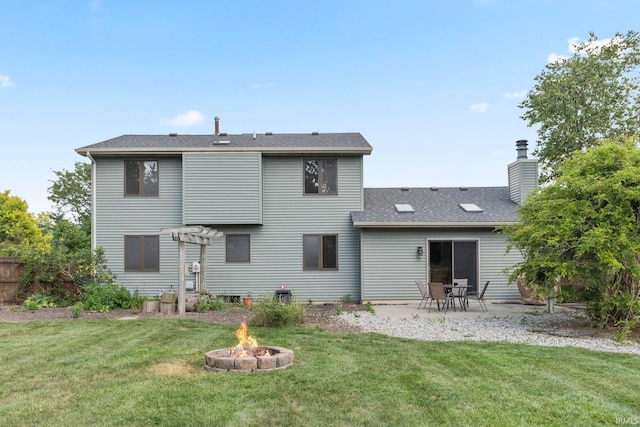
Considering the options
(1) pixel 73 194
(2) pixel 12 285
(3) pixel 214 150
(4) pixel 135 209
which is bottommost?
(2) pixel 12 285

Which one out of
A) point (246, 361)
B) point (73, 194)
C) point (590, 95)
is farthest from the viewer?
point (73, 194)

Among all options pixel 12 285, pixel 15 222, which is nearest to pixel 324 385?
pixel 12 285

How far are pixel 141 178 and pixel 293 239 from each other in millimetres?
4689

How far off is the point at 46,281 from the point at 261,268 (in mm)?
5544

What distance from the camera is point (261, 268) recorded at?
14281 millimetres

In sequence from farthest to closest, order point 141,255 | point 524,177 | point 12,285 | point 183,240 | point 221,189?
point 524,177
point 141,255
point 221,189
point 12,285
point 183,240

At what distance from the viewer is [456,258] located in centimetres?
1409

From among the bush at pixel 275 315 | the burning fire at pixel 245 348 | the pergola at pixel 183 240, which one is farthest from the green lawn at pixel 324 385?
the pergola at pixel 183 240

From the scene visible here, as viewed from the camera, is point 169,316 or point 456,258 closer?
point 169,316

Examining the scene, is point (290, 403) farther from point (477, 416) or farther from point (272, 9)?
point (272, 9)

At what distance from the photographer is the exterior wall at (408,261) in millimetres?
13906

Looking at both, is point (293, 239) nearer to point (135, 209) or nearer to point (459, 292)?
point (135, 209)

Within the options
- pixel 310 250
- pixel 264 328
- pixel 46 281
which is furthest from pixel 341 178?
pixel 46 281

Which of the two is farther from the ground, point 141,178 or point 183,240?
point 141,178
